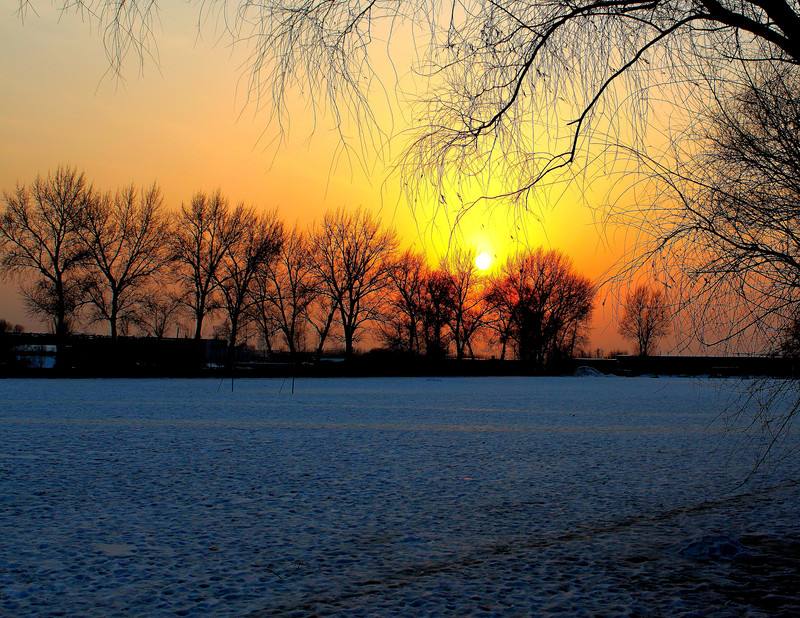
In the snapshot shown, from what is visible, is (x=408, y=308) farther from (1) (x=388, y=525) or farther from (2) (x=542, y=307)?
(1) (x=388, y=525)

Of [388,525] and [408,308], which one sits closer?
[388,525]

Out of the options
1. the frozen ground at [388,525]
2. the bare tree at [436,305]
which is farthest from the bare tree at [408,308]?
the frozen ground at [388,525]

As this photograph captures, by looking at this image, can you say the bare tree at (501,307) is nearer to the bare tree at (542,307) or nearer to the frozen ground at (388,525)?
the bare tree at (542,307)

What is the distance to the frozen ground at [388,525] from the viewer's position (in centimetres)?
443

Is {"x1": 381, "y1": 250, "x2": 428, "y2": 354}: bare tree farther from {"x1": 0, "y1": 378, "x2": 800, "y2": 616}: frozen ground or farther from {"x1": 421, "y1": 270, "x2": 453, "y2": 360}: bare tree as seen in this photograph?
{"x1": 0, "y1": 378, "x2": 800, "y2": 616}: frozen ground

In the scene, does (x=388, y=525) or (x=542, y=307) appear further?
(x=542, y=307)

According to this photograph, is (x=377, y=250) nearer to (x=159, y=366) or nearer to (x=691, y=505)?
(x=159, y=366)

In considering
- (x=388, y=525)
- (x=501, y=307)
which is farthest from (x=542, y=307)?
(x=388, y=525)

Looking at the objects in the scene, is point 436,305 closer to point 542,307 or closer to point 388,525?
point 542,307

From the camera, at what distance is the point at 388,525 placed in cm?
624

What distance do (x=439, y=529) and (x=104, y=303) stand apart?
1608 inches

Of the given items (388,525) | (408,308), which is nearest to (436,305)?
(408,308)

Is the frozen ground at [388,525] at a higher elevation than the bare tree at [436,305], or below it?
below

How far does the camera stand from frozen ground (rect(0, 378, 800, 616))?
4.43 m
